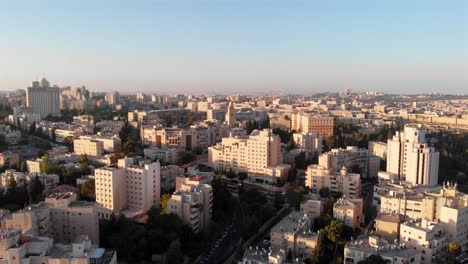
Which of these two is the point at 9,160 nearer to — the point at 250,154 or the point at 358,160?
the point at 250,154

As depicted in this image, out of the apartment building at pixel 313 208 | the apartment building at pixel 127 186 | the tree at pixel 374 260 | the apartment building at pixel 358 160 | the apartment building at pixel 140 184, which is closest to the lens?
the tree at pixel 374 260

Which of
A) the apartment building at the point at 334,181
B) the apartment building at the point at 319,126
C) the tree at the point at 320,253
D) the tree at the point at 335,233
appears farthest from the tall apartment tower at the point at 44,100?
the tree at the point at 320,253

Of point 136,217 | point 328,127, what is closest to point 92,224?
point 136,217

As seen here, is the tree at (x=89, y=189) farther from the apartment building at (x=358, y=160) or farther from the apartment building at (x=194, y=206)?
the apartment building at (x=358, y=160)

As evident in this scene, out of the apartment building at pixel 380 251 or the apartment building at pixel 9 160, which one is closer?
the apartment building at pixel 380 251

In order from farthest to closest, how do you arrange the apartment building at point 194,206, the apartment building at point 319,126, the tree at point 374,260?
the apartment building at point 319,126 → the apartment building at point 194,206 → the tree at point 374,260

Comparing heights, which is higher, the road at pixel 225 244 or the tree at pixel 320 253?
the tree at pixel 320 253

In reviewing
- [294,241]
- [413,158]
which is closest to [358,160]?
[413,158]
